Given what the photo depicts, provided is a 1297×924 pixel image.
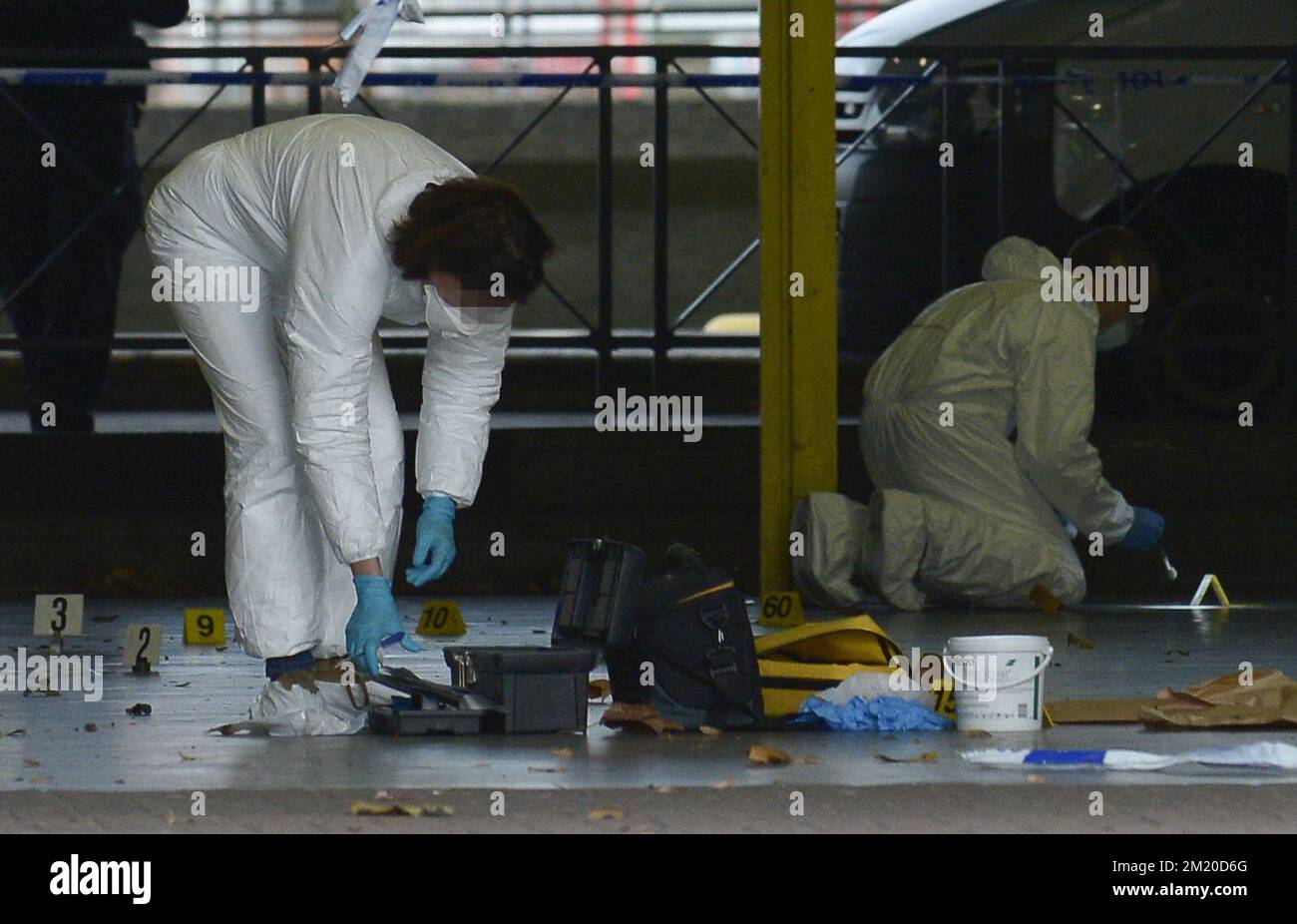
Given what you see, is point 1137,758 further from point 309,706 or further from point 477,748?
point 309,706

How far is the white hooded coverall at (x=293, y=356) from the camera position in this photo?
174 inches

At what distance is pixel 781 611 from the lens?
6.60 metres

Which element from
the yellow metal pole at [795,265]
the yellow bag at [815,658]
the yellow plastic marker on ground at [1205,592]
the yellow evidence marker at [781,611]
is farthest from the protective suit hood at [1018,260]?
the yellow bag at [815,658]

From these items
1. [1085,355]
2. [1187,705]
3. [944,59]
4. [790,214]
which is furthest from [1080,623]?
[944,59]

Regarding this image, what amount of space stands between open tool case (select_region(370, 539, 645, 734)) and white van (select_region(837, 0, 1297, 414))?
4020mm

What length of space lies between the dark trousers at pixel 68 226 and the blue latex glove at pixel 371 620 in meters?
4.09

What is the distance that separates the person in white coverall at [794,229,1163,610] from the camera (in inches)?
270

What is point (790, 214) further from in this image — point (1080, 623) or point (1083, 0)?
point (1083, 0)

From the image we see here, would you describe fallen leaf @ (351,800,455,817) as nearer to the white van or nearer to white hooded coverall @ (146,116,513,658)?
white hooded coverall @ (146,116,513,658)

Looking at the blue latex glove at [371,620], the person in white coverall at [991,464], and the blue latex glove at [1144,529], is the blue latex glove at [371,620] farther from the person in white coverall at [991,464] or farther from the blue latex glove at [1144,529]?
the blue latex glove at [1144,529]

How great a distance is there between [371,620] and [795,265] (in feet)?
9.43

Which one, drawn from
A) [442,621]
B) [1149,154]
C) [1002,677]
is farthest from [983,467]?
[1002,677]

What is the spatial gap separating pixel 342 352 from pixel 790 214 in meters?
2.83

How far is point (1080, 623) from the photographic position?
6.60 m
